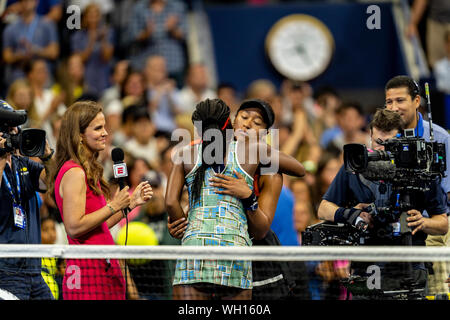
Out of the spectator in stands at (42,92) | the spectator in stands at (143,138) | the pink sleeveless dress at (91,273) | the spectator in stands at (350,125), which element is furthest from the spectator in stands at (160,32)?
the pink sleeveless dress at (91,273)

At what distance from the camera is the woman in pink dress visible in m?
5.54

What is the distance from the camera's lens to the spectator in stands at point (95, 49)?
38.7 feet

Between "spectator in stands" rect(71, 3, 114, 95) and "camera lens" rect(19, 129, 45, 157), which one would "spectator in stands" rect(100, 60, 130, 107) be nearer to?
"spectator in stands" rect(71, 3, 114, 95)

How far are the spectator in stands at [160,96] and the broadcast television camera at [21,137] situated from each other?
18.3 ft

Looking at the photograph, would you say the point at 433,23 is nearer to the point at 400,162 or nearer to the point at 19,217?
Answer: the point at 400,162

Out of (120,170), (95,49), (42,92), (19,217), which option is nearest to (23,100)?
(42,92)

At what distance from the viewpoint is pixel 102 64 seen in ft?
39.4

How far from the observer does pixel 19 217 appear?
5.80 metres

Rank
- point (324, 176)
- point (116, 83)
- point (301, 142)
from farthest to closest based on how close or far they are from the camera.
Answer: point (116, 83) < point (301, 142) < point (324, 176)

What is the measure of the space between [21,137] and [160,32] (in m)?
7.06

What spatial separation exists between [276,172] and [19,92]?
204 inches

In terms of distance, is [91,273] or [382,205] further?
[382,205]

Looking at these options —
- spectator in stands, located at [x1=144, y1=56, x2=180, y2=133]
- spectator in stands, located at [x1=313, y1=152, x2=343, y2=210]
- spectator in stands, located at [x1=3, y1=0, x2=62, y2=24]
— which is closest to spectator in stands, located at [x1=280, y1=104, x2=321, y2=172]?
spectator in stands, located at [x1=313, y1=152, x2=343, y2=210]

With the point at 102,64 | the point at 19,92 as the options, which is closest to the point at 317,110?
the point at 102,64
